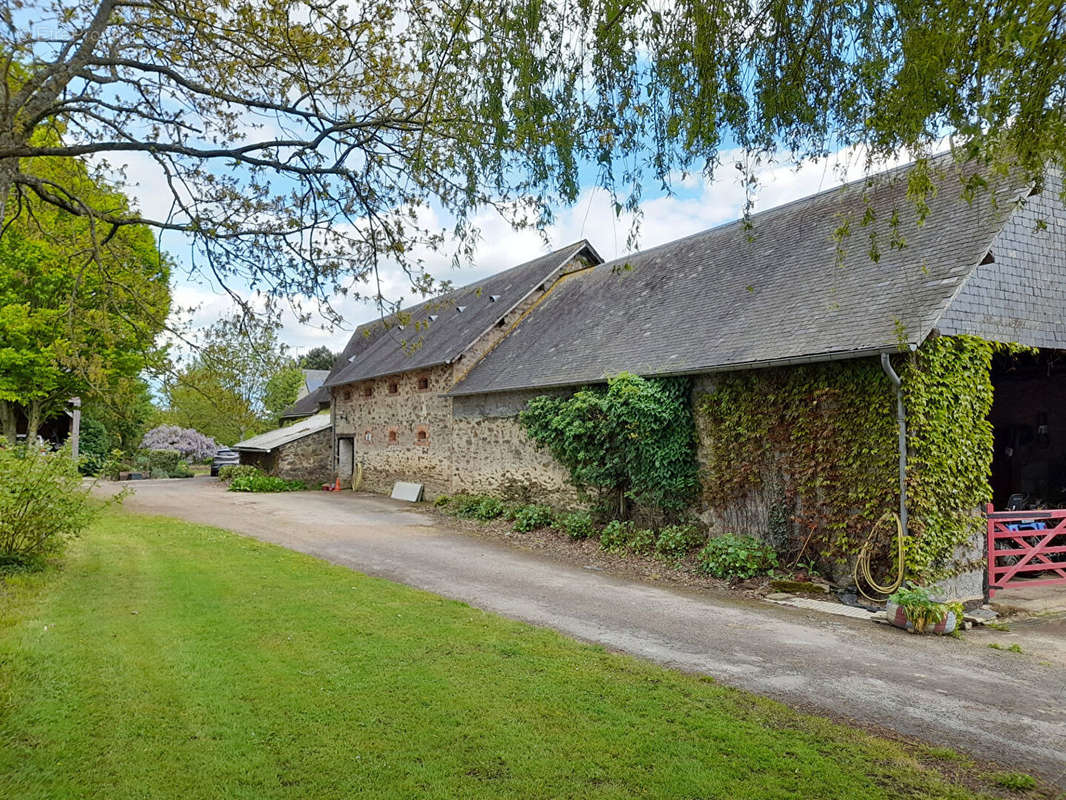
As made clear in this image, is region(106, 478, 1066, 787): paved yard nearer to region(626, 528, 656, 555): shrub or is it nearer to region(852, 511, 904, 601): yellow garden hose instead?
region(852, 511, 904, 601): yellow garden hose

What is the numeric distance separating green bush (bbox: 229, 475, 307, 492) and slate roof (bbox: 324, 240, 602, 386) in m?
4.04

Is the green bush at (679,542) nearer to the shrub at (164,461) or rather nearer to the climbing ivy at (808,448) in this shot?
the climbing ivy at (808,448)

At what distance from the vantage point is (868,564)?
8492mm

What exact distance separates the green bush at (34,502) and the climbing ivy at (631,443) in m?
7.80

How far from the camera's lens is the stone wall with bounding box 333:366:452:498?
19.2 metres

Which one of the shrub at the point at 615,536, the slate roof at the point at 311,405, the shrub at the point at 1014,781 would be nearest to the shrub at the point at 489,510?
the shrub at the point at 615,536

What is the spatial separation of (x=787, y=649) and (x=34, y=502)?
8.64 meters

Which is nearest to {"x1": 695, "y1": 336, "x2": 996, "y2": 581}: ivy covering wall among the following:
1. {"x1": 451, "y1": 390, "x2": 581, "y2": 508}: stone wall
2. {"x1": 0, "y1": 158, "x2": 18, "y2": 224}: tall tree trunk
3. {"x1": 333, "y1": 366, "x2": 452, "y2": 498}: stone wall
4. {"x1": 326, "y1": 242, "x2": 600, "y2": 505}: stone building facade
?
{"x1": 451, "y1": 390, "x2": 581, "y2": 508}: stone wall

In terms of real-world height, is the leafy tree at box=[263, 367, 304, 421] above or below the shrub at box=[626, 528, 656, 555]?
above

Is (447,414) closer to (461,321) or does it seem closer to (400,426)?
(400,426)

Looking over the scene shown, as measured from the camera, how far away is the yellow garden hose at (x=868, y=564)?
8.08m

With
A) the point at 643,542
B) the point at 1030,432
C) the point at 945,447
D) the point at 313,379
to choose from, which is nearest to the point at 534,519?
the point at 643,542

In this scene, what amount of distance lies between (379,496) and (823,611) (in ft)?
53.2

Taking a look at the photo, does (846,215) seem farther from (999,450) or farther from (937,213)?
(999,450)
